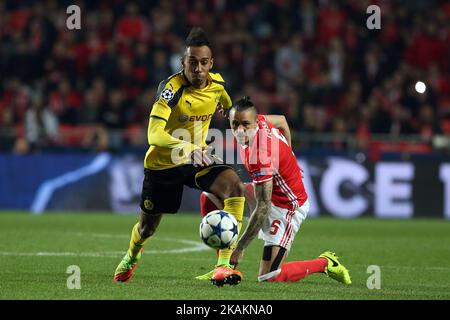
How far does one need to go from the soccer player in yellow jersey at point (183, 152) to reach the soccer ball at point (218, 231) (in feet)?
A: 0.83

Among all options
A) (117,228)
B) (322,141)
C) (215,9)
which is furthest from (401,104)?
(117,228)

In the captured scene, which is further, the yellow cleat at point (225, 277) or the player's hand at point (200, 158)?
the player's hand at point (200, 158)

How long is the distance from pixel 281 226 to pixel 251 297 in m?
1.59

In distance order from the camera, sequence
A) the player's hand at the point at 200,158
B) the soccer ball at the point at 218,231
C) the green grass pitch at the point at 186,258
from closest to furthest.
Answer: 1. the green grass pitch at the point at 186,258
2. the soccer ball at the point at 218,231
3. the player's hand at the point at 200,158

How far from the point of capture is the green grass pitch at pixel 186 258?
24.5ft

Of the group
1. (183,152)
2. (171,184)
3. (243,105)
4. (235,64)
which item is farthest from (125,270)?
(235,64)

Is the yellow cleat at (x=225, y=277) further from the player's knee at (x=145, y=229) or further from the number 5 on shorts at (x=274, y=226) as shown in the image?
the player's knee at (x=145, y=229)

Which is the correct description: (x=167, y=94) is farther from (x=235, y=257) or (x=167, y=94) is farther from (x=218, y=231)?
(x=235, y=257)

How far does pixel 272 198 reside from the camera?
28.7ft

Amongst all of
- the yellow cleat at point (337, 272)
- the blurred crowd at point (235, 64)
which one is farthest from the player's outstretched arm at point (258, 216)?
the blurred crowd at point (235, 64)

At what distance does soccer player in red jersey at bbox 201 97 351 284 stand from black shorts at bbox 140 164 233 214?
0.30 m

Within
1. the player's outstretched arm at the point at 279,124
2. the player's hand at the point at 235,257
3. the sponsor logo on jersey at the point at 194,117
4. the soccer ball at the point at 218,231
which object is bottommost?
the player's hand at the point at 235,257

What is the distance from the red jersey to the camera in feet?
26.7

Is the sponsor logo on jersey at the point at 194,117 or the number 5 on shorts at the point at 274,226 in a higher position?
the sponsor logo on jersey at the point at 194,117
